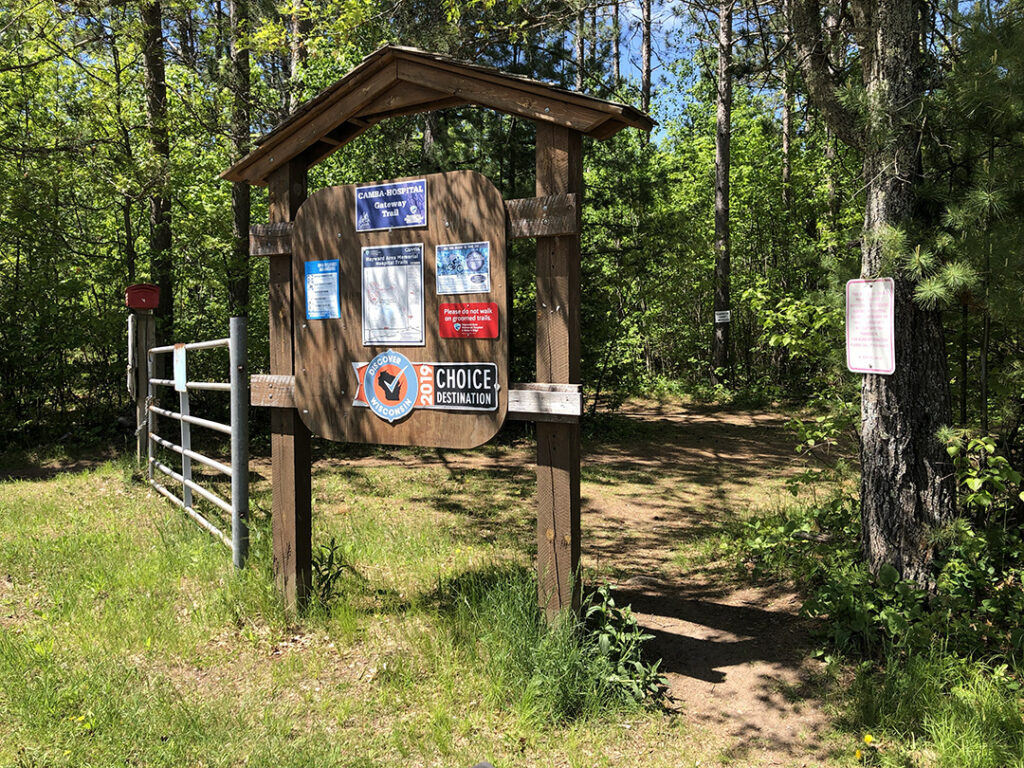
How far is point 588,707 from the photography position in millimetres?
3357

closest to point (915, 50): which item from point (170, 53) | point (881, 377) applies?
point (881, 377)

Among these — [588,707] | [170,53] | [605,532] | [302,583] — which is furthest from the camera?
[170,53]

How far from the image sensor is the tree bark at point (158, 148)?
454 inches

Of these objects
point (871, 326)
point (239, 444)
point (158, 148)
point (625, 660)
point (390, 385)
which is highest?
point (158, 148)

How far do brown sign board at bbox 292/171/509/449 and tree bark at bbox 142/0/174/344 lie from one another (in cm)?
827

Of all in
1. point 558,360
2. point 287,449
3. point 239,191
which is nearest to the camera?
point 558,360

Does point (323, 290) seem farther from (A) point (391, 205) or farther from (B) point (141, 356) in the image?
(B) point (141, 356)

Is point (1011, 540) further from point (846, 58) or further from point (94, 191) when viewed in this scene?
point (94, 191)

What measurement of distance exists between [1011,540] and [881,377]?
3.66 feet

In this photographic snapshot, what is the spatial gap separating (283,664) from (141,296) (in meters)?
6.25

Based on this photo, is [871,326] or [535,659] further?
[871,326]

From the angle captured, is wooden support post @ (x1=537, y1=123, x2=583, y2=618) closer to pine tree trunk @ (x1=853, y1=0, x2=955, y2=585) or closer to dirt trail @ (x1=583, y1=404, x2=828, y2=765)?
dirt trail @ (x1=583, y1=404, x2=828, y2=765)

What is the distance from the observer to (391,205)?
163 inches

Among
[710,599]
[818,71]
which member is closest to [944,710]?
[710,599]
